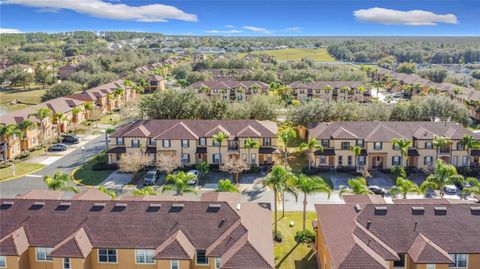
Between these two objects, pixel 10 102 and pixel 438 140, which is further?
pixel 10 102

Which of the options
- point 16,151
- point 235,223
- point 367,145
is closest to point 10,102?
point 16,151

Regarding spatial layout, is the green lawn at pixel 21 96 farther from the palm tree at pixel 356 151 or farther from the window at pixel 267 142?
the palm tree at pixel 356 151

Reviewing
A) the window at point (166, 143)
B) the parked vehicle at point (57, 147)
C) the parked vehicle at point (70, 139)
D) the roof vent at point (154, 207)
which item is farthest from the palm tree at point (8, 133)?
the roof vent at point (154, 207)

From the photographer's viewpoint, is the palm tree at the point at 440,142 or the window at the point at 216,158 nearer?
the palm tree at the point at 440,142

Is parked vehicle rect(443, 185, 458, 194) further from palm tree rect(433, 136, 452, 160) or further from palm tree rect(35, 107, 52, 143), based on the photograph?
palm tree rect(35, 107, 52, 143)

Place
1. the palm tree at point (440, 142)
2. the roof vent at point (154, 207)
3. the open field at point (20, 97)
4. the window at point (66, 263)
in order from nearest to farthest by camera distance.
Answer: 1. the window at point (66, 263)
2. the roof vent at point (154, 207)
3. the palm tree at point (440, 142)
4. the open field at point (20, 97)

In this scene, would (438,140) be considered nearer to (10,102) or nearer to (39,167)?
(39,167)
